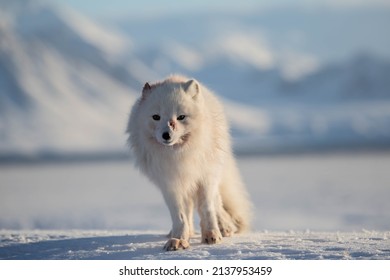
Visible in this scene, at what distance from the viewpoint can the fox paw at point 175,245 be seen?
3.28 metres

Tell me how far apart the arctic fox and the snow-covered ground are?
0.66 ft

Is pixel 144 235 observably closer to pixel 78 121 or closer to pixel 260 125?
pixel 78 121

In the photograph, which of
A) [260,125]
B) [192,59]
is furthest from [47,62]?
[260,125]

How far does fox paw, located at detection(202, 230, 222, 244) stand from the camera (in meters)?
3.44

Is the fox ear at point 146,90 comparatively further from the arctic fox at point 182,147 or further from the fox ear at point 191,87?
the fox ear at point 191,87

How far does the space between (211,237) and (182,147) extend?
0.54 metres

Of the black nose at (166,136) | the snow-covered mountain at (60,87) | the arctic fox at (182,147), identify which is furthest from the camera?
the snow-covered mountain at (60,87)

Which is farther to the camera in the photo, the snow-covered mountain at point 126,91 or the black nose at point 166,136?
the snow-covered mountain at point 126,91

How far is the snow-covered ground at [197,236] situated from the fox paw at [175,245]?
0.05 m

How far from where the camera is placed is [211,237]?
3443 mm

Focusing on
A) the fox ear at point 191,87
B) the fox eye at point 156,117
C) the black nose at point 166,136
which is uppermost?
the fox ear at point 191,87

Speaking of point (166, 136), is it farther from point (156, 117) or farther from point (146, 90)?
→ point (146, 90)

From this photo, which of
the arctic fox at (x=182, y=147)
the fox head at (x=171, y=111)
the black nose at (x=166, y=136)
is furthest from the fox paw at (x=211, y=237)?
the black nose at (x=166, y=136)

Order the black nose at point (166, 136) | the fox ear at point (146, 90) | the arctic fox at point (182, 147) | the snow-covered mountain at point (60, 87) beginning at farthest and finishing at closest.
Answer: the snow-covered mountain at point (60, 87), the fox ear at point (146, 90), the arctic fox at point (182, 147), the black nose at point (166, 136)
